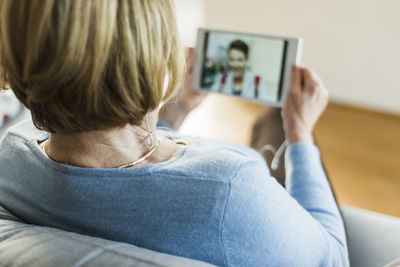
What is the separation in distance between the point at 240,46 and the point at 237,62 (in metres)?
0.04

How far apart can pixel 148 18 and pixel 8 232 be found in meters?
0.32

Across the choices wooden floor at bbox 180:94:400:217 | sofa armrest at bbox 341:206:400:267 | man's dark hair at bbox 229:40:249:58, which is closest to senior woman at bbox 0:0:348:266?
sofa armrest at bbox 341:206:400:267

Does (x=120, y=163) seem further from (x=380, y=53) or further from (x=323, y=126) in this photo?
(x=380, y=53)

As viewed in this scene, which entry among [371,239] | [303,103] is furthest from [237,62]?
[371,239]

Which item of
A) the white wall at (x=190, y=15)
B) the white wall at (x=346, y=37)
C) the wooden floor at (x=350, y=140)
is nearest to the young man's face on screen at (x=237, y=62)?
the wooden floor at (x=350, y=140)

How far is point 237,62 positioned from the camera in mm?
1111

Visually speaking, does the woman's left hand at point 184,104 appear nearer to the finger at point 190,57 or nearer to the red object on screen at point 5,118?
the finger at point 190,57

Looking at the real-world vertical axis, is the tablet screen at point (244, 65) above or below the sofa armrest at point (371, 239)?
above

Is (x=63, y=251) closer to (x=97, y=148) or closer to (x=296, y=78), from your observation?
(x=97, y=148)

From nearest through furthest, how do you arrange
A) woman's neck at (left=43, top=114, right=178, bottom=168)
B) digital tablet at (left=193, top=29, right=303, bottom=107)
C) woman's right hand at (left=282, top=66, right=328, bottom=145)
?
1. woman's neck at (left=43, top=114, right=178, bottom=168)
2. woman's right hand at (left=282, top=66, right=328, bottom=145)
3. digital tablet at (left=193, top=29, right=303, bottom=107)

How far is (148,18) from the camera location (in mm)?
458

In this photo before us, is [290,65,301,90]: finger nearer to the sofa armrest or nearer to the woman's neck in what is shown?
the sofa armrest

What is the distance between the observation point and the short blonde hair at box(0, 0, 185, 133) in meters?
0.42

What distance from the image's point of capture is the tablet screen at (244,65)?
1058 mm
